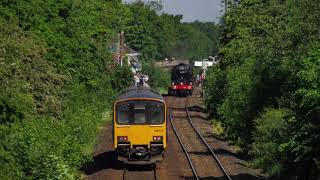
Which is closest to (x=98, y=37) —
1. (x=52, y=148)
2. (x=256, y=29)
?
(x=256, y=29)

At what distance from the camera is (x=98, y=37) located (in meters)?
45.9

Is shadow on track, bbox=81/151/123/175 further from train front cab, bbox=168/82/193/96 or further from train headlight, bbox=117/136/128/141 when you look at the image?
train front cab, bbox=168/82/193/96

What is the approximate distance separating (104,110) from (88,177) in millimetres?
22057

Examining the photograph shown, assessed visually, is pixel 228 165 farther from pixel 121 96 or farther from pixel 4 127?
pixel 4 127

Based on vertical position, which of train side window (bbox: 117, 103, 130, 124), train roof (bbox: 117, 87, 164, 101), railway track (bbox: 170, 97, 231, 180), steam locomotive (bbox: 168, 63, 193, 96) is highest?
train roof (bbox: 117, 87, 164, 101)

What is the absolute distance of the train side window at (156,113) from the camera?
85.4 feet

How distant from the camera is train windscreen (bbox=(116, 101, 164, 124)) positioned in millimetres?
25891

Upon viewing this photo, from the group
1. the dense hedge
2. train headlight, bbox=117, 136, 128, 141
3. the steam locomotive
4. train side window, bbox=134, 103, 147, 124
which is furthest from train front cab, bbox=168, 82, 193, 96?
train headlight, bbox=117, 136, 128, 141

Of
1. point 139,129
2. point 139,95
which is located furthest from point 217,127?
point 139,129

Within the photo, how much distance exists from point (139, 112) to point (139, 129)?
607 millimetres

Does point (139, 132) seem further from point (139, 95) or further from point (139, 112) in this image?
point (139, 95)

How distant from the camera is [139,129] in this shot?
25.8 meters

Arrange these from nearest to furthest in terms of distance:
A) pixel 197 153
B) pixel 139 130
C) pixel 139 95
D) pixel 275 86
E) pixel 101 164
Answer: pixel 139 130, pixel 139 95, pixel 101 164, pixel 275 86, pixel 197 153

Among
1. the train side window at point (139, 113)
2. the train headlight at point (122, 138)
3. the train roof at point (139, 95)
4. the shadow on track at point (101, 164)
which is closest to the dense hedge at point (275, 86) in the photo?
the train roof at point (139, 95)
